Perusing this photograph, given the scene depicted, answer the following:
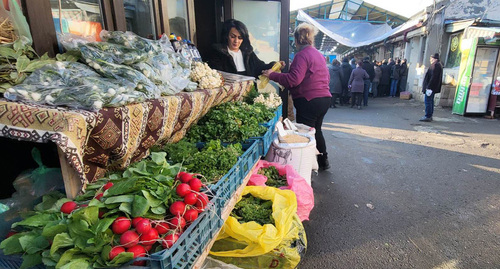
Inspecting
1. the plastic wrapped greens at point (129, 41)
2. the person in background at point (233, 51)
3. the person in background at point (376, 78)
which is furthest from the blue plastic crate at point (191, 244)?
the person in background at point (376, 78)

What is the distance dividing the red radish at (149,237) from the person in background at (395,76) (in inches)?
570

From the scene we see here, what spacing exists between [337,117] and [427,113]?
2.57m

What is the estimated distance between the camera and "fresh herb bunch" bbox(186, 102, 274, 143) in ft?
8.30

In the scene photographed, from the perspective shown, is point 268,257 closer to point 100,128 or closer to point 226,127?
point 226,127

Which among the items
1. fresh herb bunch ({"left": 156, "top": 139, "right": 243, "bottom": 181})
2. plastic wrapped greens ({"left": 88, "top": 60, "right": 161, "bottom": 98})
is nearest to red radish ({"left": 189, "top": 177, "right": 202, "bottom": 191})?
fresh herb bunch ({"left": 156, "top": 139, "right": 243, "bottom": 181})

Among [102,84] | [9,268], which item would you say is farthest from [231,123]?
[9,268]

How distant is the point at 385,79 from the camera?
518 inches

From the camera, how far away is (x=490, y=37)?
7.22m

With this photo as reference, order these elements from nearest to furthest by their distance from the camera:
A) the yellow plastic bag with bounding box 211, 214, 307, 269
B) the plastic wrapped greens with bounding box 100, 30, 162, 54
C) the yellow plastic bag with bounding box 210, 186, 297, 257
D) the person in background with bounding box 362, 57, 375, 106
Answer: the yellow plastic bag with bounding box 210, 186, 297, 257, the yellow plastic bag with bounding box 211, 214, 307, 269, the plastic wrapped greens with bounding box 100, 30, 162, 54, the person in background with bounding box 362, 57, 375, 106

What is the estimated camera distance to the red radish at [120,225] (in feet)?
3.66

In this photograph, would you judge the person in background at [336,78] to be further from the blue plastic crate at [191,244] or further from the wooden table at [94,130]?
the blue plastic crate at [191,244]

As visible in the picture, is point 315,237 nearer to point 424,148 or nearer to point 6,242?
point 6,242

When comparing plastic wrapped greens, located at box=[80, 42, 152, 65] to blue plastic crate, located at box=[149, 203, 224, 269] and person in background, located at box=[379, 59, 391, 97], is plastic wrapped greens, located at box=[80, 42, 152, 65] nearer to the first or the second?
blue plastic crate, located at box=[149, 203, 224, 269]

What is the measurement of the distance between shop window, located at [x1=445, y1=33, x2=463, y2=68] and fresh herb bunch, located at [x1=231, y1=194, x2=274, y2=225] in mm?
10721
